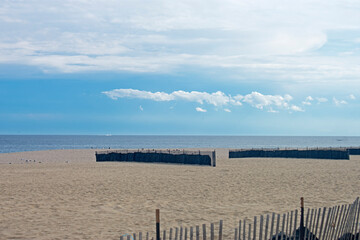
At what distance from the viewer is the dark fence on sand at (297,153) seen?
4106 cm

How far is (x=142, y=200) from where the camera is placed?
637 inches

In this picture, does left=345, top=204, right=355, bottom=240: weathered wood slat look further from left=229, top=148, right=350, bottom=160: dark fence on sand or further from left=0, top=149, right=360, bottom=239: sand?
left=229, top=148, right=350, bottom=160: dark fence on sand

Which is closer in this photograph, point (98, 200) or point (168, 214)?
point (168, 214)

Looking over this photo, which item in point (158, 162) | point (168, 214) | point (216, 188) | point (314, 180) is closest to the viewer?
point (168, 214)

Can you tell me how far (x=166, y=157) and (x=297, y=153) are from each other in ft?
47.5

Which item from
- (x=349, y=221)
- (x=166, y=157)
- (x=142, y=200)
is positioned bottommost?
(x=142, y=200)

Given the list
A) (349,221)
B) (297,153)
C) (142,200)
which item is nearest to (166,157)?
(297,153)

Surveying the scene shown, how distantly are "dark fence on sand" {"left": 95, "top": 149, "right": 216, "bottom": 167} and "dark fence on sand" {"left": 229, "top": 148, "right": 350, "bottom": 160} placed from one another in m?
9.87

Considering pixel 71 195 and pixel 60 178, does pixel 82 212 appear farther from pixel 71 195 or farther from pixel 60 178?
pixel 60 178

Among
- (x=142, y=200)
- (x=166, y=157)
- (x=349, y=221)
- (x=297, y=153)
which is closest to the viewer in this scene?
(x=349, y=221)

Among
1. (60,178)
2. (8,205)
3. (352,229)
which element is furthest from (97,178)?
(352,229)

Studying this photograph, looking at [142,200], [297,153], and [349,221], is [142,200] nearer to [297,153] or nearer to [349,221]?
[349,221]

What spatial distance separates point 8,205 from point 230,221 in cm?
787

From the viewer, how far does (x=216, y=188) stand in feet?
63.7
